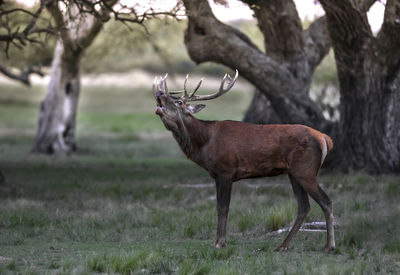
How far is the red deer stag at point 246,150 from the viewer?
9008 millimetres

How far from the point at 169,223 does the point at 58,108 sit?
14.1 meters

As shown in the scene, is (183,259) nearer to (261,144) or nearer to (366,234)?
(261,144)

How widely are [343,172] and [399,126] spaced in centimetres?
152

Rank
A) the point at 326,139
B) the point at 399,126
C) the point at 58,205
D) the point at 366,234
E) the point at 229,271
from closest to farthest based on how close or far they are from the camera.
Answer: the point at 229,271 < the point at 326,139 < the point at 366,234 < the point at 58,205 < the point at 399,126

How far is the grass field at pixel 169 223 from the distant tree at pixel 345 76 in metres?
0.93

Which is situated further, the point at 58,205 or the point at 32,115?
the point at 32,115

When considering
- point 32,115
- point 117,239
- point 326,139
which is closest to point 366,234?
point 326,139

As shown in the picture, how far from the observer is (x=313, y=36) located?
19.8 m

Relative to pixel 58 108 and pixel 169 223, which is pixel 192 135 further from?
pixel 58 108

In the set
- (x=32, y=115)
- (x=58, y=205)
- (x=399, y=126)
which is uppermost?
(x=399, y=126)

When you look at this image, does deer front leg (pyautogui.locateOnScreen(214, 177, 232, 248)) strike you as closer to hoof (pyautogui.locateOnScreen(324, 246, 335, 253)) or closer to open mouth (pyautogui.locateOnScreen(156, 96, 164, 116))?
open mouth (pyautogui.locateOnScreen(156, 96, 164, 116))

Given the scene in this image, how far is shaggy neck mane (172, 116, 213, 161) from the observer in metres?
9.41

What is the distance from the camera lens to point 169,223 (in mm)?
11672

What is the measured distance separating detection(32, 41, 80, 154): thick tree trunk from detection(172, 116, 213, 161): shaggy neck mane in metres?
15.5
